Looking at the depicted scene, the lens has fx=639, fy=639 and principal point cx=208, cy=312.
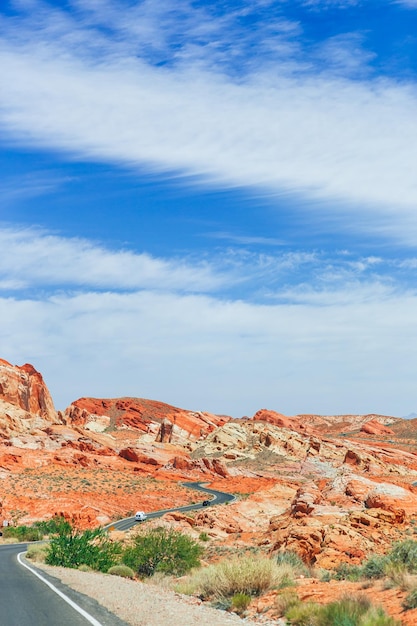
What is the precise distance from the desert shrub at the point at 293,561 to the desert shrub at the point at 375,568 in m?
2.72

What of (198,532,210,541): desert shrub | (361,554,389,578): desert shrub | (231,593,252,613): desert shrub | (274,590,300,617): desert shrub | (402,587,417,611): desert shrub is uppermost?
(402,587,417,611): desert shrub

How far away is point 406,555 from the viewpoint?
16.0 m

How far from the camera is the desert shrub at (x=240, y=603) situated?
47.2ft

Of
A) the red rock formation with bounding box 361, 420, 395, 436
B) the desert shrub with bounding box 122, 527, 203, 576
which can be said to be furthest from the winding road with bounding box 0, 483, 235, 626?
the red rock formation with bounding box 361, 420, 395, 436

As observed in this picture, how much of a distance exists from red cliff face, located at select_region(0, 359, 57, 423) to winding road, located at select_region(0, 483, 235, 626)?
265ft

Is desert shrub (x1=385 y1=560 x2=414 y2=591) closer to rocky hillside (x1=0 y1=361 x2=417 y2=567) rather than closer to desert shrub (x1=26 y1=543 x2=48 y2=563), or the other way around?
rocky hillside (x1=0 y1=361 x2=417 y2=567)

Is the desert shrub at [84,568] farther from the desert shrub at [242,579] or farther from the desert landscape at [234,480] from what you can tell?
the desert shrub at [242,579]

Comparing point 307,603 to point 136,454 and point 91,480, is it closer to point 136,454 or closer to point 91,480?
point 91,480

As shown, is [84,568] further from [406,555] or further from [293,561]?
[406,555]

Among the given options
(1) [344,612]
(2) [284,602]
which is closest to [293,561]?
(2) [284,602]

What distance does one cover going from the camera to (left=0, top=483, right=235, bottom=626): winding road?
12352 millimetres

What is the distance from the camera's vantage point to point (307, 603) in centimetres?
1305

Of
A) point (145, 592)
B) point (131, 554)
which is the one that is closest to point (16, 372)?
point (131, 554)

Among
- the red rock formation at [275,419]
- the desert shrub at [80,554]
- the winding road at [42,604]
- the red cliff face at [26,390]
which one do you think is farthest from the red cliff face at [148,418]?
the winding road at [42,604]
